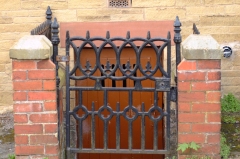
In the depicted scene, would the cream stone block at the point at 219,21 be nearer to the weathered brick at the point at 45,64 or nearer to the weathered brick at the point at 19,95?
the weathered brick at the point at 45,64

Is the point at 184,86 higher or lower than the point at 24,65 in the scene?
lower

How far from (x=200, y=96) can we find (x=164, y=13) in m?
1.83

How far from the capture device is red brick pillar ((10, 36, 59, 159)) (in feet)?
12.1

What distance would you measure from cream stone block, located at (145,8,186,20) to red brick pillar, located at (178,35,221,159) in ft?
5.17

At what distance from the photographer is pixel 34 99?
12.4 ft

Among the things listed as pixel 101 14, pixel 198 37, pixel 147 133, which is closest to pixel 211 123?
pixel 198 37

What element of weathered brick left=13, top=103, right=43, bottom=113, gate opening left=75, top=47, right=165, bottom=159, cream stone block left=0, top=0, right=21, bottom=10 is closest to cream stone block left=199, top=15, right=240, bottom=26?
gate opening left=75, top=47, right=165, bottom=159

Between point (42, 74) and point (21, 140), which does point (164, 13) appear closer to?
point (42, 74)

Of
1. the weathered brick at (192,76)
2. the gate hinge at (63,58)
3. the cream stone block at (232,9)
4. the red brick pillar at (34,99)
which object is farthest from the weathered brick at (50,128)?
the cream stone block at (232,9)

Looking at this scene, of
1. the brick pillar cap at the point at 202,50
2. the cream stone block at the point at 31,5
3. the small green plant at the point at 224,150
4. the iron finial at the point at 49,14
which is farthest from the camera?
the cream stone block at the point at 31,5

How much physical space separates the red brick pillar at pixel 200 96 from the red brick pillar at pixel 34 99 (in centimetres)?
114

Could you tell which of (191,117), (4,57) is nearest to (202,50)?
(191,117)

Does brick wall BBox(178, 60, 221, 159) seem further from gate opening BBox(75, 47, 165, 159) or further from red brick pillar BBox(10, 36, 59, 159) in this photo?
gate opening BBox(75, 47, 165, 159)

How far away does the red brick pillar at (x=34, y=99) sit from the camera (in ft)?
12.1
